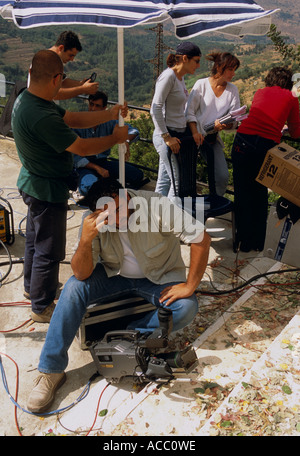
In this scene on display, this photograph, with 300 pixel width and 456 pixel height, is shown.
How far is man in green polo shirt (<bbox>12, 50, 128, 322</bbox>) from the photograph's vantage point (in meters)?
2.82

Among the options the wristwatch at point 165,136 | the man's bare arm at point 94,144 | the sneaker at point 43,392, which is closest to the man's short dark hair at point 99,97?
the wristwatch at point 165,136

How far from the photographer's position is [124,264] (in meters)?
3.05

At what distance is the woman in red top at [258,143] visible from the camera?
3.92m

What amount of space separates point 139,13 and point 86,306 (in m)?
1.85

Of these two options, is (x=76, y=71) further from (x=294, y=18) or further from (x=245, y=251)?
(x=294, y=18)

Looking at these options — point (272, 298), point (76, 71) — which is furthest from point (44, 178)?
point (76, 71)

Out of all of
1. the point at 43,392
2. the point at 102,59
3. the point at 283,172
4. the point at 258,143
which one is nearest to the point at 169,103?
the point at 258,143

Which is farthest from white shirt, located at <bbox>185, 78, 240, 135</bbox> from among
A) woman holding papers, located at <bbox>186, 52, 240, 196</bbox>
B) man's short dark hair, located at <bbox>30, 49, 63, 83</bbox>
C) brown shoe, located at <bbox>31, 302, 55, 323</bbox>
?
brown shoe, located at <bbox>31, 302, 55, 323</bbox>

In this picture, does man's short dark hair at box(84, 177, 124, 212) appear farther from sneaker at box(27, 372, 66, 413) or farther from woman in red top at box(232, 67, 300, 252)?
woman in red top at box(232, 67, 300, 252)

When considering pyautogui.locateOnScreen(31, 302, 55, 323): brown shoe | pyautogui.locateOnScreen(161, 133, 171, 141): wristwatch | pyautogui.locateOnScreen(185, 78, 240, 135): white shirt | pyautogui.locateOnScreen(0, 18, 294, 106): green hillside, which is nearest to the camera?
pyautogui.locateOnScreen(31, 302, 55, 323): brown shoe

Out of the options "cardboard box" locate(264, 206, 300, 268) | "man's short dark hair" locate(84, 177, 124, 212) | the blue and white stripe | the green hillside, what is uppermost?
the blue and white stripe

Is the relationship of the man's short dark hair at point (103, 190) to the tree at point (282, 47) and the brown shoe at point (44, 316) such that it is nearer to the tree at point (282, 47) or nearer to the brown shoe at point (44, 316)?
the brown shoe at point (44, 316)

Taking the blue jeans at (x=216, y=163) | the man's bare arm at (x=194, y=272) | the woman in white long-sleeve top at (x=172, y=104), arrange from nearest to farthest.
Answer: the man's bare arm at (x=194, y=272), the woman in white long-sleeve top at (x=172, y=104), the blue jeans at (x=216, y=163)

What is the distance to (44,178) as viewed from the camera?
10.1ft
